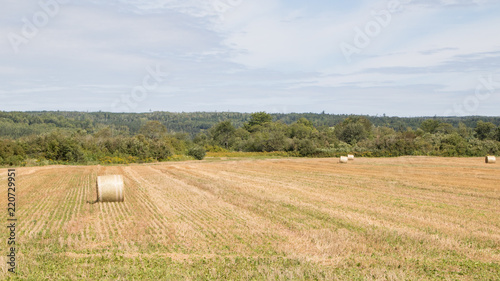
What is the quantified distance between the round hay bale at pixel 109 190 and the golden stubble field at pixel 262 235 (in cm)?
41

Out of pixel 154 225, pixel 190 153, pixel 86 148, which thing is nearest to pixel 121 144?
pixel 86 148

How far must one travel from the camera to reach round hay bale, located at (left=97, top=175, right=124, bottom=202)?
20.6 metres

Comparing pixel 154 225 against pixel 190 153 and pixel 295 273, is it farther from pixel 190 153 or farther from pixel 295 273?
pixel 190 153

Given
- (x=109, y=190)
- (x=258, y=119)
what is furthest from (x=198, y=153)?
(x=258, y=119)

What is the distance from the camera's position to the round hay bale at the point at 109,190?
20.6 m

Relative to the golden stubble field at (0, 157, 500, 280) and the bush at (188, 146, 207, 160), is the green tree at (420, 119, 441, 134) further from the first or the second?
the golden stubble field at (0, 157, 500, 280)

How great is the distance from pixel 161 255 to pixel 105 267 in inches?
64.6

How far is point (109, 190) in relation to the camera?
20.7m

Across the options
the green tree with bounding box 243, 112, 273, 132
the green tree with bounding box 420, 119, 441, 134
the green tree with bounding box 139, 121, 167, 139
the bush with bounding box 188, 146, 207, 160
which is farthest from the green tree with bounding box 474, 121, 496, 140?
the green tree with bounding box 139, 121, 167, 139

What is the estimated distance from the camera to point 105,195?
20.6 meters

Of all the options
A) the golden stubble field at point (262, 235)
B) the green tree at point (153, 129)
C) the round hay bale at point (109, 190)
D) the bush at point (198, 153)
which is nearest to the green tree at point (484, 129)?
the bush at point (198, 153)

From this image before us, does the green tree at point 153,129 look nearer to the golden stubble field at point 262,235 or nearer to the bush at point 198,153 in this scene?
the bush at point 198,153

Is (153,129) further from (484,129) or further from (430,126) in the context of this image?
(430,126)

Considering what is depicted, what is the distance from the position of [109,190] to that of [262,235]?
10.4 meters
